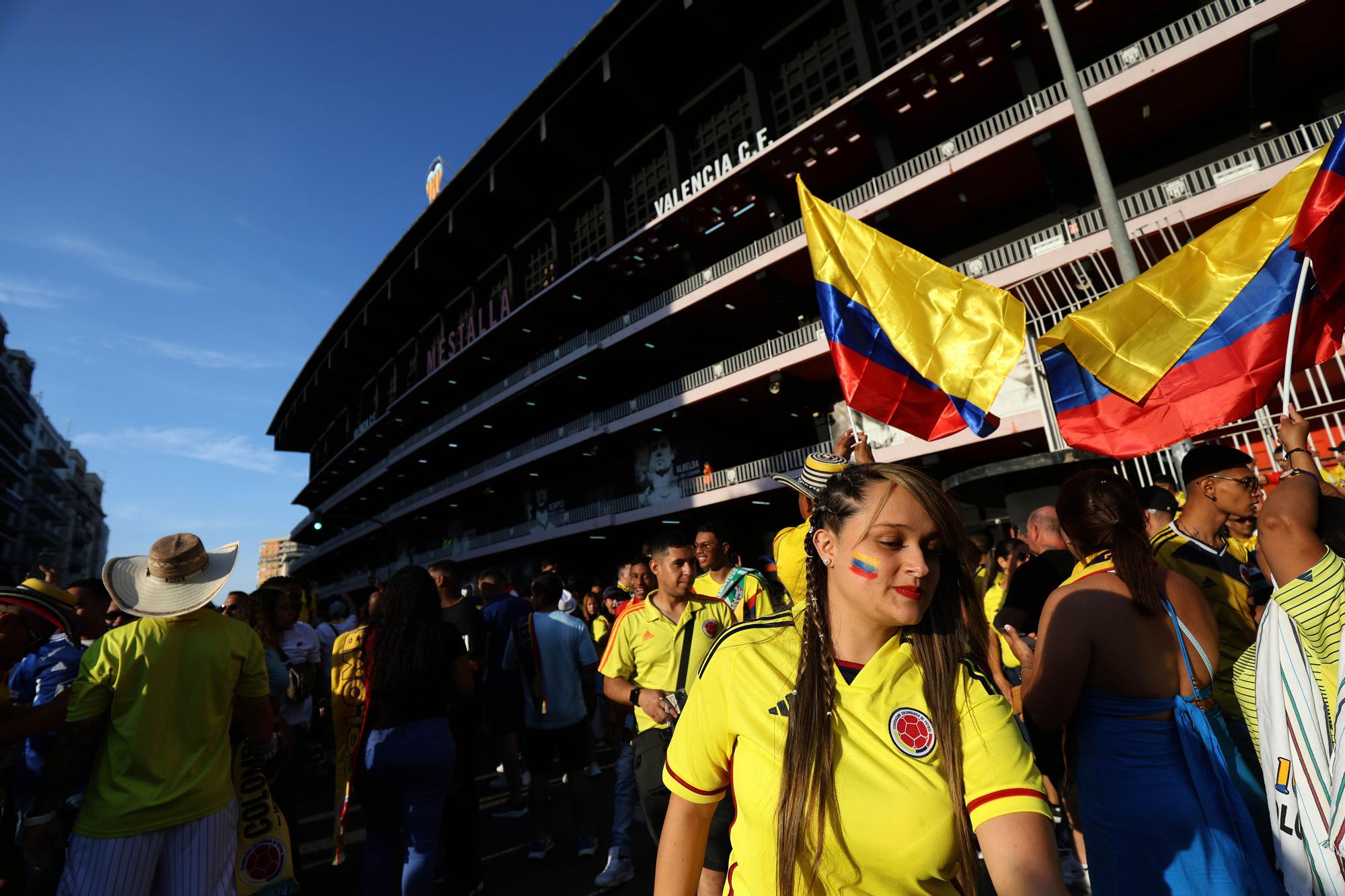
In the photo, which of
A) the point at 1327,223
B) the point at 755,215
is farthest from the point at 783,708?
the point at 755,215

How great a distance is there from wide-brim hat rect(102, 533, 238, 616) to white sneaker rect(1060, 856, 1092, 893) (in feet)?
14.7

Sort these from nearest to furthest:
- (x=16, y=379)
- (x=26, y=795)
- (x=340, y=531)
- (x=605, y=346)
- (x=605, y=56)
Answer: (x=26, y=795) → (x=605, y=56) → (x=605, y=346) → (x=340, y=531) → (x=16, y=379)

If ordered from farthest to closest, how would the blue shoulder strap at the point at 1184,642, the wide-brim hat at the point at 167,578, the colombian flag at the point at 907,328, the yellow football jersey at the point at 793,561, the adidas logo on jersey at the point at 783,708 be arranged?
1. the colombian flag at the point at 907,328
2. the yellow football jersey at the point at 793,561
3. the wide-brim hat at the point at 167,578
4. the blue shoulder strap at the point at 1184,642
5. the adidas logo on jersey at the point at 783,708

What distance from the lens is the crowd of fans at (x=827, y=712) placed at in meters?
1.37

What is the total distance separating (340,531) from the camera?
47625 millimetres

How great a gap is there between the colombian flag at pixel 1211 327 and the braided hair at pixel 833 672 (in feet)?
12.6

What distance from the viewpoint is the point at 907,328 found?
4883mm

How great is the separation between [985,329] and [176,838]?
512 centimetres

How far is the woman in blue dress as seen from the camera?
191 cm

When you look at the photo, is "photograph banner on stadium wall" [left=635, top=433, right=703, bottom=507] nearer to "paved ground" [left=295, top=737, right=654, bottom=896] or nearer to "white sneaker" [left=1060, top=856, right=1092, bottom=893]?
"paved ground" [left=295, top=737, right=654, bottom=896]

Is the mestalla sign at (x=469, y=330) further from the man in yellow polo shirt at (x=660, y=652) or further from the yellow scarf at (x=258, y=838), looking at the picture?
the yellow scarf at (x=258, y=838)

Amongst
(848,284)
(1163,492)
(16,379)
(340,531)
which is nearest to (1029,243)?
(848,284)

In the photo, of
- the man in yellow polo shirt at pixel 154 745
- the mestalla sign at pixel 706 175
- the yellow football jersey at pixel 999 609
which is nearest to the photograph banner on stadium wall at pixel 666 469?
the mestalla sign at pixel 706 175

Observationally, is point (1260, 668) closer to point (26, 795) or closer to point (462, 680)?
point (462, 680)
